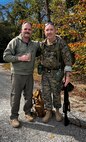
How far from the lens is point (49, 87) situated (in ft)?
17.9

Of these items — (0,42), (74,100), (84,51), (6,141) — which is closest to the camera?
(6,141)

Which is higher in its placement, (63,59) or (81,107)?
(63,59)

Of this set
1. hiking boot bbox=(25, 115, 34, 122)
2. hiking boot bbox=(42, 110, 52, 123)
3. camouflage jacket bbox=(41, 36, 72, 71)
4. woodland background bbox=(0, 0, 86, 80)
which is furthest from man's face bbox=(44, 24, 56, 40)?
woodland background bbox=(0, 0, 86, 80)

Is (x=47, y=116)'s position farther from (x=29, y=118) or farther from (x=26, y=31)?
(x=26, y=31)

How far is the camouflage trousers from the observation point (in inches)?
211

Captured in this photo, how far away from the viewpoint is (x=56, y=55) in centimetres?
526

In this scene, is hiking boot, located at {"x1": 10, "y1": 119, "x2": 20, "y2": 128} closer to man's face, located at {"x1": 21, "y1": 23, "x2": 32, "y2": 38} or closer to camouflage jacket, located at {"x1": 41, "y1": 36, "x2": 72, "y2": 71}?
camouflage jacket, located at {"x1": 41, "y1": 36, "x2": 72, "y2": 71}

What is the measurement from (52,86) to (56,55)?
0.60 metres

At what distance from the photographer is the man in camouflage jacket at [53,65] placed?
5.18 metres

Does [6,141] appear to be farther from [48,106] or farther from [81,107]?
[81,107]

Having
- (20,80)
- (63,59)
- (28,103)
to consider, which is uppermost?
(63,59)

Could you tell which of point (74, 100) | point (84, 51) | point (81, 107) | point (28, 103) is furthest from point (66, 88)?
point (84, 51)

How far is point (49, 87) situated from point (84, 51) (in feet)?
12.7

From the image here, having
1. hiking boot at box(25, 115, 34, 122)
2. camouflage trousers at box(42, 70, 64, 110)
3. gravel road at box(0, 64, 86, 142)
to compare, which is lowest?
gravel road at box(0, 64, 86, 142)
